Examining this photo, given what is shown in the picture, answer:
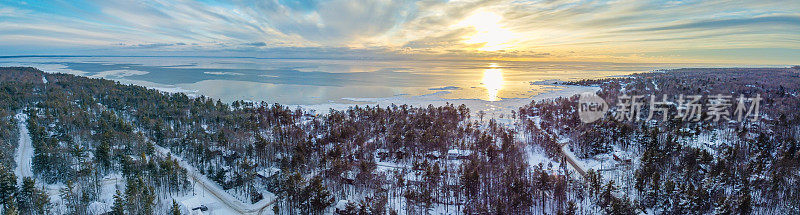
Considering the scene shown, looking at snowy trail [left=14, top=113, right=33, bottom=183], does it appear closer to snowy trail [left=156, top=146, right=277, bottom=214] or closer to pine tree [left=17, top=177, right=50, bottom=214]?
pine tree [left=17, top=177, right=50, bottom=214]

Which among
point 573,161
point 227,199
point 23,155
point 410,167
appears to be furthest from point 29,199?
point 573,161

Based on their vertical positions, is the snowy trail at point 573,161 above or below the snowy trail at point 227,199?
above

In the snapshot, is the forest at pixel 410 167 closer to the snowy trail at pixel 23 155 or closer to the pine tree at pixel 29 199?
the pine tree at pixel 29 199

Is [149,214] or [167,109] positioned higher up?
[167,109]

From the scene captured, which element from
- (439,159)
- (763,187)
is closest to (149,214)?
(439,159)

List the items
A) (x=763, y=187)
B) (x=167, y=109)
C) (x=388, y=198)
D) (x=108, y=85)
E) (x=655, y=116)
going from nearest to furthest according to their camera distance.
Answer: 1. (x=763, y=187)
2. (x=388, y=198)
3. (x=655, y=116)
4. (x=167, y=109)
5. (x=108, y=85)

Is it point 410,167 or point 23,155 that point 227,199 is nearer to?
point 410,167

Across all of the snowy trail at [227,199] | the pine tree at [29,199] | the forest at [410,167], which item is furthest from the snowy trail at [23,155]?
the snowy trail at [227,199]

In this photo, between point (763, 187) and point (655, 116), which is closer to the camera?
point (763, 187)

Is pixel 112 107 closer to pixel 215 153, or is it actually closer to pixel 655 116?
pixel 215 153
